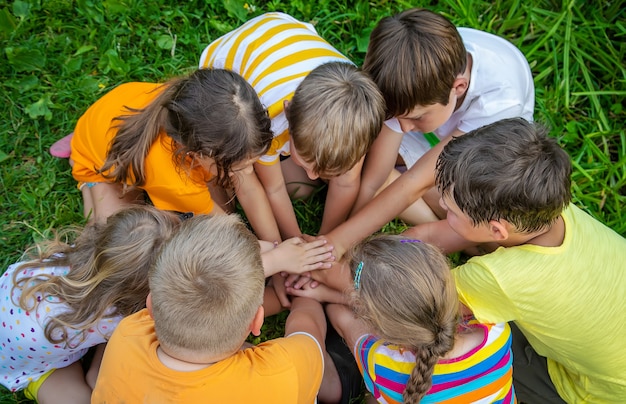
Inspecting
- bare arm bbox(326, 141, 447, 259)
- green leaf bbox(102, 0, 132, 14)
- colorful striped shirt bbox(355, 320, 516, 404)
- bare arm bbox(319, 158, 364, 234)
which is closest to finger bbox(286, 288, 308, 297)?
bare arm bbox(326, 141, 447, 259)

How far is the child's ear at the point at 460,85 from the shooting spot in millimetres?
2283

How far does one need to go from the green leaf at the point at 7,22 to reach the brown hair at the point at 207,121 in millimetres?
1300

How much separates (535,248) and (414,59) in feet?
2.66

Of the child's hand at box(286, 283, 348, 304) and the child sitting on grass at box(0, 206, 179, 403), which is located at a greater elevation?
the child sitting on grass at box(0, 206, 179, 403)

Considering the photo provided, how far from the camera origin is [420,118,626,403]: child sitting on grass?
1.84 m

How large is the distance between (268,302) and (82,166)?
41.1 inches

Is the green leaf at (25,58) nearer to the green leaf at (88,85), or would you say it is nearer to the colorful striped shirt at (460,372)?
the green leaf at (88,85)

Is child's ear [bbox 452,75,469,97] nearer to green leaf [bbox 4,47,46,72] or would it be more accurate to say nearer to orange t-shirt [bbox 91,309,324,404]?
orange t-shirt [bbox 91,309,324,404]

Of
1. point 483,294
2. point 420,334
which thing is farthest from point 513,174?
point 420,334

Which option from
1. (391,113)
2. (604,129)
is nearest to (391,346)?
(391,113)

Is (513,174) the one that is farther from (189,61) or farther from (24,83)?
(24,83)

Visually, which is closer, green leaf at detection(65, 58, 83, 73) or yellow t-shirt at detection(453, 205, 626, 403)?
yellow t-shirt at detection(453, 205, 626, 403)

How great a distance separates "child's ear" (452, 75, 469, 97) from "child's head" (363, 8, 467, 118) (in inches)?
2.1

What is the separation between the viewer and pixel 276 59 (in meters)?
2.34
